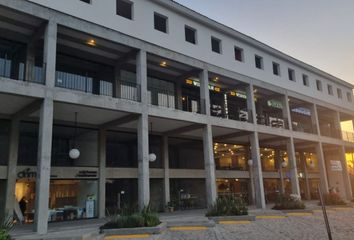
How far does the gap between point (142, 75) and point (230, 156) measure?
13.2 metres

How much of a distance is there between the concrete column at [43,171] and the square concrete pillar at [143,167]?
16.0ft

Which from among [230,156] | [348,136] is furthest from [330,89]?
[230,156]

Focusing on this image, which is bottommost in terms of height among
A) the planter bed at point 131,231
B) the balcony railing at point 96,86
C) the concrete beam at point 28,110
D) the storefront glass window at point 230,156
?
the planter bed at point 131,231

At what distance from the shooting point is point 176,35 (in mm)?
20984

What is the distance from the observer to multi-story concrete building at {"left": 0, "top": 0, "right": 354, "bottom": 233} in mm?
15391

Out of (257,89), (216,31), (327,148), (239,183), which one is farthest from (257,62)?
(327,148)

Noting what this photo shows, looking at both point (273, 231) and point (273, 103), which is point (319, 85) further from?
point (273, 231)

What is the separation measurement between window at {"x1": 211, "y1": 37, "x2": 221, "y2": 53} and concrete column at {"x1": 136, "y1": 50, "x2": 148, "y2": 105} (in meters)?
6.97

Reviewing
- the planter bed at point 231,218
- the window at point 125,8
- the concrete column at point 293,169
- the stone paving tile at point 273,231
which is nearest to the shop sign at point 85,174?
the stone paving tile at point 273,231

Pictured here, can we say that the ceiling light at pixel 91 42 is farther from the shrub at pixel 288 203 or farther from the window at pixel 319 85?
the window at pixel 319 85

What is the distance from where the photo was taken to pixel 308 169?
117 ft

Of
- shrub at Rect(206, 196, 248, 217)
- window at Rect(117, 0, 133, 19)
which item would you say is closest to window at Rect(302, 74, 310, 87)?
shrub at Rect(206, 196, 248, 217)

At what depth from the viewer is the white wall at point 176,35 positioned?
1684 centimetres

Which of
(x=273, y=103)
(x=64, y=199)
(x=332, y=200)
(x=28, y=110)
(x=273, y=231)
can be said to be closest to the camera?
(x=273, y=231)
